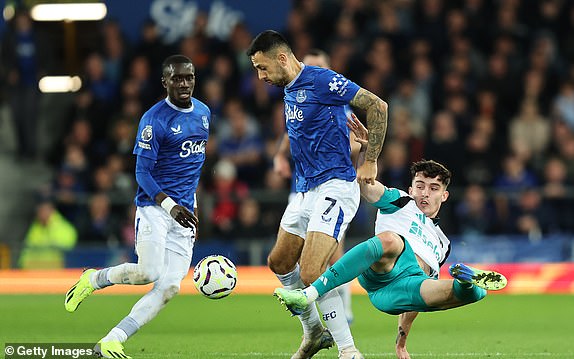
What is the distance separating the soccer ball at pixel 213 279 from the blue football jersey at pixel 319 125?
0.81 metres

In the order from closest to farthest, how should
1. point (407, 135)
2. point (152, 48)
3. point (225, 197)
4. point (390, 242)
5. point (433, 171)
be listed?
point (390, 242) < point (433, 171) < point (225, 197) < point (407, 135) < point (152, 48)

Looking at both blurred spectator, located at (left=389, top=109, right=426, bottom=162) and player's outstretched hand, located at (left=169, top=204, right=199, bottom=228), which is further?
blurred spectator, located at (left=389, top=109, right=426, bottom=162)

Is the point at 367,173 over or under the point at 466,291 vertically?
over

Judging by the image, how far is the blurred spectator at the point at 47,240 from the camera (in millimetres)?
15195

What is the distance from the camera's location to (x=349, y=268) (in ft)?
23.8

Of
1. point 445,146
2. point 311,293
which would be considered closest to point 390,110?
point 445,146

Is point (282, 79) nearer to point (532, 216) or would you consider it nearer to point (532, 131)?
point (532, 216)

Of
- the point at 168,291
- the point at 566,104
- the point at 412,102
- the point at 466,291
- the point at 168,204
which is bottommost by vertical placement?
the point at 466,291

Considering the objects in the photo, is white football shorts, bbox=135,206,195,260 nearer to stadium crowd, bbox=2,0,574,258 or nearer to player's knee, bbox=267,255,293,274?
player's knee, bbox=267,255,293,274

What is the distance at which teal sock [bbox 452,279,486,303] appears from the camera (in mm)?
7203

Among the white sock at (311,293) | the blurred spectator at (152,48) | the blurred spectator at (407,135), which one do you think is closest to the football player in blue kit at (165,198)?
the white sock at (311,293)

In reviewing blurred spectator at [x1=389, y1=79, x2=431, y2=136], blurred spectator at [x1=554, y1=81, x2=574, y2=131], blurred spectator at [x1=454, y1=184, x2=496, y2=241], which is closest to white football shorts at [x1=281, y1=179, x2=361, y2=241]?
blurred spectator at [x1=454, y1=184, x2=496, y2=241]

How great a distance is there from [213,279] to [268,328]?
2.61 meters

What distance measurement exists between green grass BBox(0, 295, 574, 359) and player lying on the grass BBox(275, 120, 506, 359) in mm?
914
